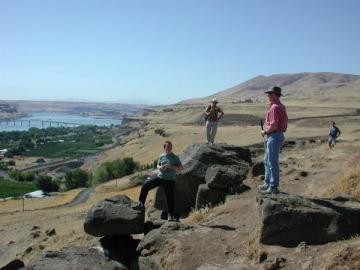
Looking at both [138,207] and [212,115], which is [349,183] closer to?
[138,207]

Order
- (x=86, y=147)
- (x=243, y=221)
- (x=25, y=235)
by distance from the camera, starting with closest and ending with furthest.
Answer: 1. (x=243, y=221)
2. (x=25, y=235)
3. (x=86, y=147)

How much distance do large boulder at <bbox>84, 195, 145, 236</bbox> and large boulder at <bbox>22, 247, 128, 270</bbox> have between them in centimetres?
91

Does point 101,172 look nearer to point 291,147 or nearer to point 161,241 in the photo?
point 291,147

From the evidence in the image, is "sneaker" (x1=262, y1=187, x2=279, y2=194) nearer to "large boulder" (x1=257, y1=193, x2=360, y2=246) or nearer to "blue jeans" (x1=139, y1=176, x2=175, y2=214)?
"large boulder" (x1=257, y1=193, x2=360, y2=246)

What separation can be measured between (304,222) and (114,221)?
4.81 m

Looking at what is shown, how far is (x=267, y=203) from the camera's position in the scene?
27.3ft

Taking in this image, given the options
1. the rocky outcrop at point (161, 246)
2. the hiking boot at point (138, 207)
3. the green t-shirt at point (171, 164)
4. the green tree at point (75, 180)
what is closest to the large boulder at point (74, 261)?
the rocky outcrop at point (161, 246)

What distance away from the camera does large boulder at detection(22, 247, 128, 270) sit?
815cm

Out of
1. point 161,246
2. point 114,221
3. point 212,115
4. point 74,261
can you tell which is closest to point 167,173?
point 114,221

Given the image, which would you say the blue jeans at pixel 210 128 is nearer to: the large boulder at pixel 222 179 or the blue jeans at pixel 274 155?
the large boulder at pixel 222 179

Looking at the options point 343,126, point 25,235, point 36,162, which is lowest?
point 36,162

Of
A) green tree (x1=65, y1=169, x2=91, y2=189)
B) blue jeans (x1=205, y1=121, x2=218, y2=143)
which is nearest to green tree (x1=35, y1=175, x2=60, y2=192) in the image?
green tree (x1=65, y1=169, x2=91, y2=189)

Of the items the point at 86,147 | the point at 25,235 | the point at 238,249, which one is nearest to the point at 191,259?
the point at 238,249

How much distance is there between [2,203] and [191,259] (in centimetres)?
6127
